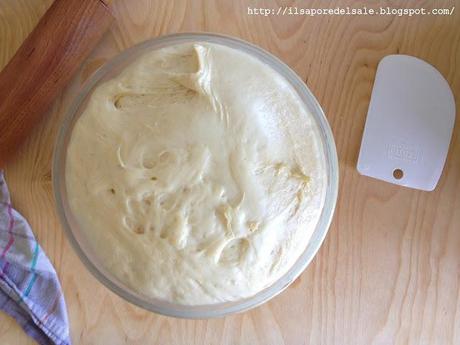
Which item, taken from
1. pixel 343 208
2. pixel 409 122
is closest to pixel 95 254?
pixel 343 208

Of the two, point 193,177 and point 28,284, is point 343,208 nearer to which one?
point 193,177

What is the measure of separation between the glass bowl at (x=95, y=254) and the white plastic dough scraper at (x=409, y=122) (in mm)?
102

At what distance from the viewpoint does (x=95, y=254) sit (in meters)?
0.51

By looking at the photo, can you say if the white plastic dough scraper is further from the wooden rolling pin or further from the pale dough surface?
the wooden rolling pin

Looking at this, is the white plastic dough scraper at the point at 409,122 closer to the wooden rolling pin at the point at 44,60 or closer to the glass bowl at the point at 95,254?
the glass bowl at the point at 95,254

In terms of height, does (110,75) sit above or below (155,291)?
above

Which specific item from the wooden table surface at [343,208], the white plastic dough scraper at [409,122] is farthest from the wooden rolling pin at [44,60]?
the white plastic dough scraper at [409,122]

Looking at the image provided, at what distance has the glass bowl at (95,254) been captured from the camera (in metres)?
0.52

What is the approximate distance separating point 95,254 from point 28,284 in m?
0.16

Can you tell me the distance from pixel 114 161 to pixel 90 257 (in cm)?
13

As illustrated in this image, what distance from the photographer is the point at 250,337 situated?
2.03 feet

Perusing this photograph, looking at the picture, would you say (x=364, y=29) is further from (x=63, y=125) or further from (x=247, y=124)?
(x=63, y=125)

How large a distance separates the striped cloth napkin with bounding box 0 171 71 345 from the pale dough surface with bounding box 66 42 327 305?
14 centimetres

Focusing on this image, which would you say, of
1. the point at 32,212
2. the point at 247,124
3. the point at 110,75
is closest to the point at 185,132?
the point at 247,124
